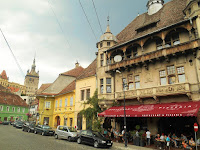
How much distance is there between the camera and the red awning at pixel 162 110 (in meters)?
13.3

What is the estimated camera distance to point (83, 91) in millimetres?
27000

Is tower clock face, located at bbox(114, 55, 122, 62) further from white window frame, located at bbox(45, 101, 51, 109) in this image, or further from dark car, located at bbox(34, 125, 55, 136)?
white window frame, located at bbox(45, 101, 51, 109)

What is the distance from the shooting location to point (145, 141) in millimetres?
16344

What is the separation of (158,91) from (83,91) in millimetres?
13450

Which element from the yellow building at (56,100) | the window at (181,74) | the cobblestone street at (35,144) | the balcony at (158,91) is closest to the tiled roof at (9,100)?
the yellow building at (56,100)

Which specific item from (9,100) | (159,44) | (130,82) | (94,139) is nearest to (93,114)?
(130,82)

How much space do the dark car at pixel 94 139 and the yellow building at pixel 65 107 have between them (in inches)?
463

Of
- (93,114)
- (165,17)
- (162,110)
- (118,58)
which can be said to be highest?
(165,17)

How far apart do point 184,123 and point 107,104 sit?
28.9 ft

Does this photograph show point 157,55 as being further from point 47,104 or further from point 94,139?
point 47,104

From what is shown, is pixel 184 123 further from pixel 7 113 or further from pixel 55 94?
pixel 7 113

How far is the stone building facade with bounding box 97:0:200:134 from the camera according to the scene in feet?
51.2

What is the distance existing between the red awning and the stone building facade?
62 cm

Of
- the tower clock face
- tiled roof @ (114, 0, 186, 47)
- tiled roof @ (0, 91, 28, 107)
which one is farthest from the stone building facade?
tiled roof @ (0, 91, 28, 107)
